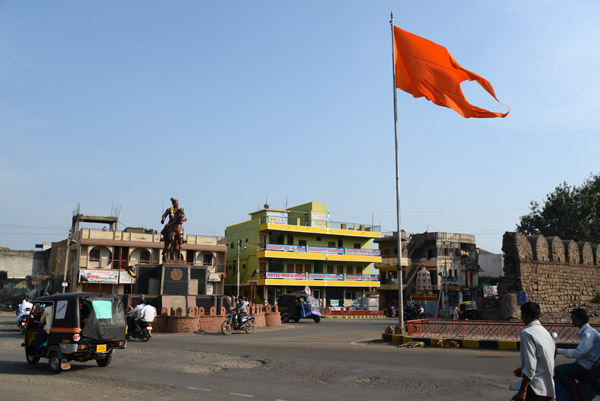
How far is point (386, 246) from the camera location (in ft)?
211

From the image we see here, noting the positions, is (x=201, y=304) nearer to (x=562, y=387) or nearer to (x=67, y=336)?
(x=67, y=336)

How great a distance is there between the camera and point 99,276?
156 feet

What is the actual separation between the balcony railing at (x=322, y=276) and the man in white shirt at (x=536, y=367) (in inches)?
1946

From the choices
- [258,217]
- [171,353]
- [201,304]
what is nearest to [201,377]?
[171,353]

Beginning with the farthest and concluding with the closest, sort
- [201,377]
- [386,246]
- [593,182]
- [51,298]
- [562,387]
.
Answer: [386,246]
[593,182]
[51,298]
[201,377]
[562,387]

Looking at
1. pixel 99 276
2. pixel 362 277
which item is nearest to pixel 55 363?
pixel 99 276

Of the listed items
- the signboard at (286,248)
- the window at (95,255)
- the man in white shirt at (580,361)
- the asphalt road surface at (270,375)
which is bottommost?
the asphalt road surface at (270,375)

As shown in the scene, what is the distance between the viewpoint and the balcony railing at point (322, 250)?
179 feet

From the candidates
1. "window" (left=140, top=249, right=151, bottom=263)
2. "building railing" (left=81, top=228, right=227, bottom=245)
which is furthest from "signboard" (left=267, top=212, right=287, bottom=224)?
"window" (left=140, top=249, right=151, bottom=263)

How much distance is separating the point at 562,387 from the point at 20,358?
12434 mm

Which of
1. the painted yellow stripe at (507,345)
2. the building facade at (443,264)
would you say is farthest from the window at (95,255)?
the painted yellow stripe at (507,345)

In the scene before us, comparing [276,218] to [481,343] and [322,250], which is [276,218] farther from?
[481,343]

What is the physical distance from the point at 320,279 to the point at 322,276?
17.0 inches

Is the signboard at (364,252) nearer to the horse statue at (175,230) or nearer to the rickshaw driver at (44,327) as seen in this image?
the horse statue at (175,230)
